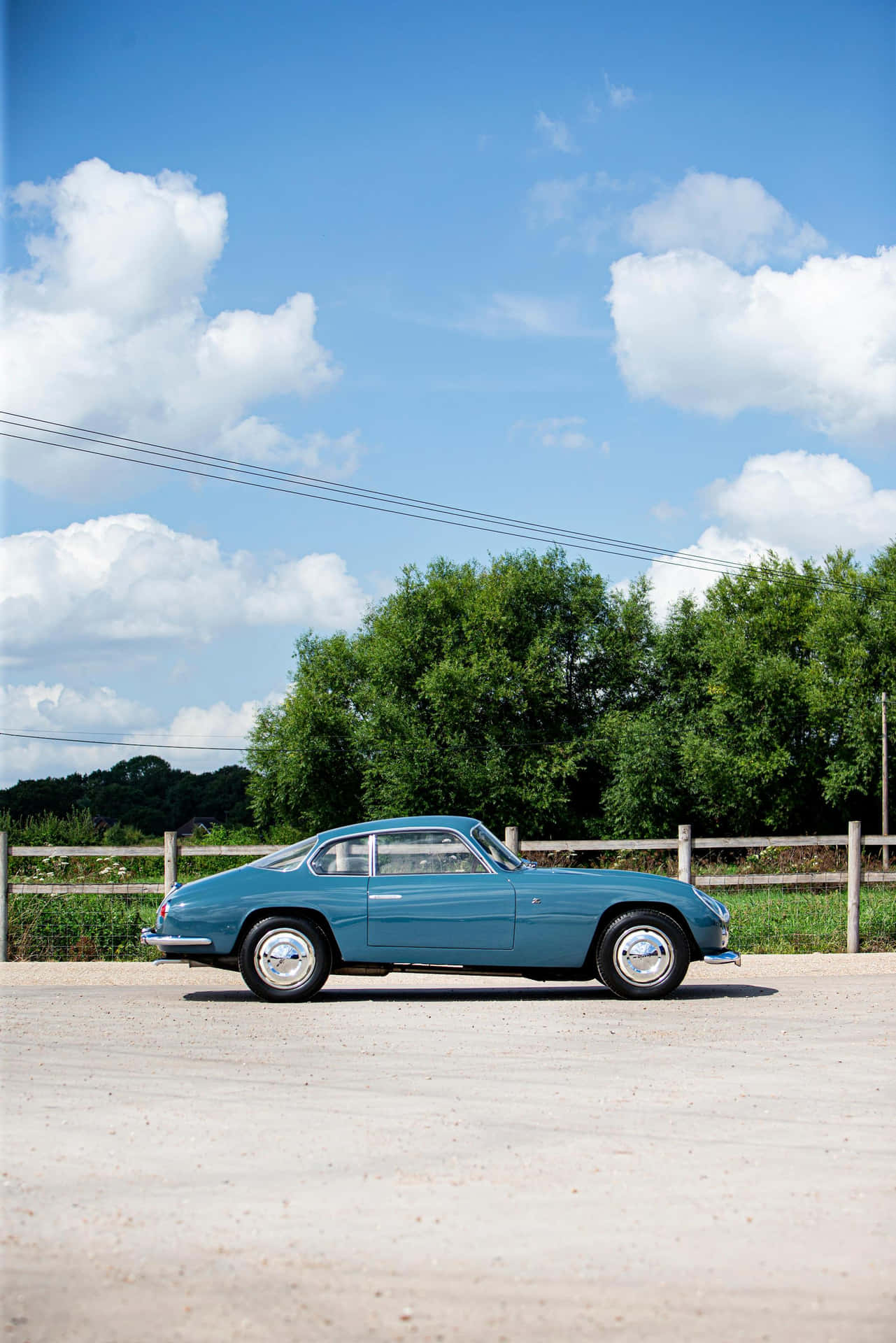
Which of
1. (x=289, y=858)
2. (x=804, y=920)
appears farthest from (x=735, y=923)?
(x=289, y=858)

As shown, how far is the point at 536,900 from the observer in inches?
376

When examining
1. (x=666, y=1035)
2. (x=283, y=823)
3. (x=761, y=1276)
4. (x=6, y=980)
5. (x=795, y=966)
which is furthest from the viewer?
(x=283, y=823)

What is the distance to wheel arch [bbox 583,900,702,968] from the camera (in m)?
9.64

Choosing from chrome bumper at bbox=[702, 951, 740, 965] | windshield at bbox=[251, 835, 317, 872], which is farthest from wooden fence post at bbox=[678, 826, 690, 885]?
windshield at bbox=[251, 835, 317, 872]

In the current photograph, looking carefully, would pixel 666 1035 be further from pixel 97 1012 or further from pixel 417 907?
pixel 97 1012

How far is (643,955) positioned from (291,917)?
113 inches

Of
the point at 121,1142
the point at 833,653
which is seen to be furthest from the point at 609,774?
the point at 121,1142

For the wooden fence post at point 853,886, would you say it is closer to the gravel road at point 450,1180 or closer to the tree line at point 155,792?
the gravel road at point 450,1180

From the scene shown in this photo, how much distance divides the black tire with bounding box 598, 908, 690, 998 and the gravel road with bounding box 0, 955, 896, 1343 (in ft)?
3.15

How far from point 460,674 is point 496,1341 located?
4856 cm

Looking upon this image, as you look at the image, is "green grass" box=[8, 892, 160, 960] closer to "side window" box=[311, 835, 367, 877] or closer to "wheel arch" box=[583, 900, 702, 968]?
"side window" box=[311, 835, 367, 877]

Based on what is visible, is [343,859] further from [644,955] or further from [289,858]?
[644,955]

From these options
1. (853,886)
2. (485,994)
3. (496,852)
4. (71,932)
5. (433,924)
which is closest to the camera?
(433,924)

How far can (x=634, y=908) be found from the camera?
31.9ft
